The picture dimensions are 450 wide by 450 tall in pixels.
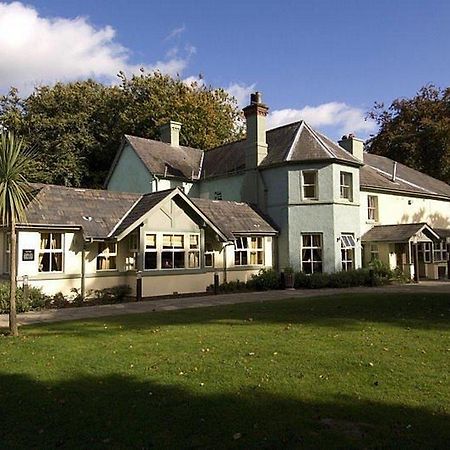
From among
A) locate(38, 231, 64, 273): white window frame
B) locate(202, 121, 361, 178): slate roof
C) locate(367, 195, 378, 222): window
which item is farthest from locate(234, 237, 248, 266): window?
locate(367, 195, 378, 222): window

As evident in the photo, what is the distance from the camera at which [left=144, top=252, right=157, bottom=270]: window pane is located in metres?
19.9

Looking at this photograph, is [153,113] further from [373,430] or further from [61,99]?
[373,430]

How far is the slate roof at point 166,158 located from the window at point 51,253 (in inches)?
→ 441

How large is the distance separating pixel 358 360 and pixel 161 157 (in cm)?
2509

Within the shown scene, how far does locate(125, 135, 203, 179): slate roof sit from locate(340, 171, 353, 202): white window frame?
1003cm

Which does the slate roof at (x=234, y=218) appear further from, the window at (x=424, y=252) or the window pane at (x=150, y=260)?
the window at (x=424, y=252)

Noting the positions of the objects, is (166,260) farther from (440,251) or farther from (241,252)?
(440,251)

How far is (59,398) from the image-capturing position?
644cm

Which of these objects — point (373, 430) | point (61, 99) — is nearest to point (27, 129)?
point (61, 99)

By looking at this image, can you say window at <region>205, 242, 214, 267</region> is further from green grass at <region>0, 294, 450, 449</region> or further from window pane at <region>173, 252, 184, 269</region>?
green grass at <region>0, 294, 450, 449</region>

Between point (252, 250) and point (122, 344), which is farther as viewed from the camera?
A: point (252, 250)

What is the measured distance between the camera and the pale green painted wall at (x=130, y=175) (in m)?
29.8

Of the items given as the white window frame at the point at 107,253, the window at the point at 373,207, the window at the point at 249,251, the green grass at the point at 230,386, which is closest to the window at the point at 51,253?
the white window frame at the point at 107,253

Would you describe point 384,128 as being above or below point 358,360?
above
